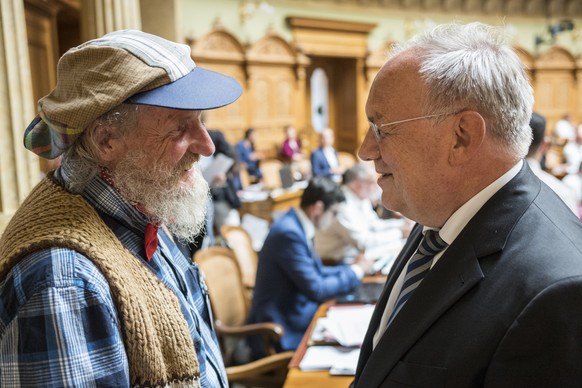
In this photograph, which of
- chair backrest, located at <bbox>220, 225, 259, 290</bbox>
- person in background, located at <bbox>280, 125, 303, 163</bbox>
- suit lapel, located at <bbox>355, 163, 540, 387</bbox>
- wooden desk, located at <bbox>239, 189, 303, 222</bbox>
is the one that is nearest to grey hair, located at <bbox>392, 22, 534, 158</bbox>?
suit lapel, located at <bbox>355, 163, 540, 387</bbox>

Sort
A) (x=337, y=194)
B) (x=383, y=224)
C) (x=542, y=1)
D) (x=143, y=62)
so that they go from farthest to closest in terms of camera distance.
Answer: (x=542, y=1), (x=383, y=224), (x=337, y=194), (x=143, y=62)

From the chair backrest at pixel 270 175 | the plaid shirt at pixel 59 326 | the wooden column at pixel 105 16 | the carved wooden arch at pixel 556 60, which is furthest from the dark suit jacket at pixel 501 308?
the carved wooden arch at pixel 556 60

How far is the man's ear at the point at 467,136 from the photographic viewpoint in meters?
1.12

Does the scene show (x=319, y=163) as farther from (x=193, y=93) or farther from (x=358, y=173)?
(x=193, y=93)

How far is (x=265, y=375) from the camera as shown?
9.55 feet

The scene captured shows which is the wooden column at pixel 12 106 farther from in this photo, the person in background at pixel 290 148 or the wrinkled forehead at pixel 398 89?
the person in background at pixel 290 148

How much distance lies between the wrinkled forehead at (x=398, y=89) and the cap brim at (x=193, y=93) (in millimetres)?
347

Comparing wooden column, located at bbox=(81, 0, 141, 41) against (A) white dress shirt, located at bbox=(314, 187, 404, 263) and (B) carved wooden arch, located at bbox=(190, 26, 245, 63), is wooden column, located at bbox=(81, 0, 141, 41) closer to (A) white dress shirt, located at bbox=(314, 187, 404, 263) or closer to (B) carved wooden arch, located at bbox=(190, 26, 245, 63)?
(A) white dress shirt, located at bbox=(314, 187, 404, 263)

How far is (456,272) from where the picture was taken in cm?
111

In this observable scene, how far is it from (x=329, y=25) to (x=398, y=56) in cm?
1096

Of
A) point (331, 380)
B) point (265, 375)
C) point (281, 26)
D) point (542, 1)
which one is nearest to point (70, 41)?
point (281, 26)

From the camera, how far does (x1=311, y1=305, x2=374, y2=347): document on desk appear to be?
2.25 meters

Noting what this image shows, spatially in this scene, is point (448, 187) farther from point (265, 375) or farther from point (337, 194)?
point (337, 194)

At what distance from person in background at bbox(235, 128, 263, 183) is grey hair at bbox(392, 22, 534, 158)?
25.7 ft
